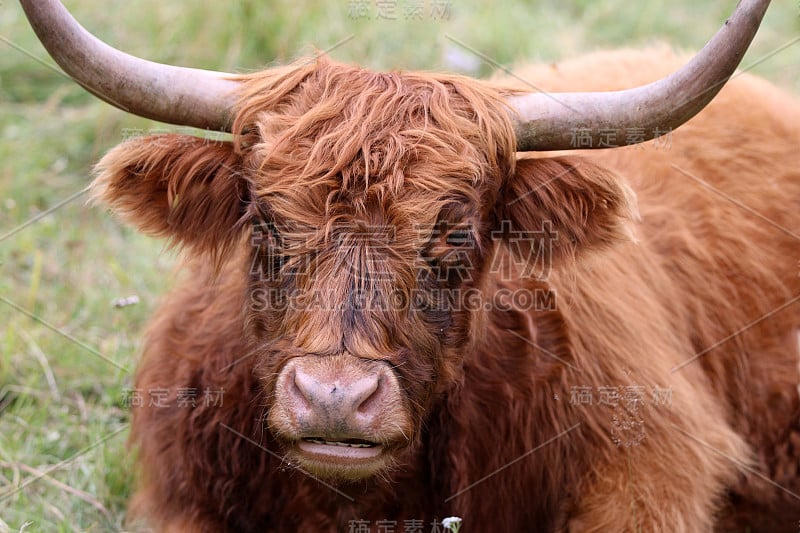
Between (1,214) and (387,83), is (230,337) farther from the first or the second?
(1,214)

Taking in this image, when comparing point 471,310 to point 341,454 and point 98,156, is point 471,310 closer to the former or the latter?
point 341,454

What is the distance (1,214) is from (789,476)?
15.3 ft

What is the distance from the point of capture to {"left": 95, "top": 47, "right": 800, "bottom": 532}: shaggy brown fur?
143 inches

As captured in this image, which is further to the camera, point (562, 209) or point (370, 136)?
point (562, 209)

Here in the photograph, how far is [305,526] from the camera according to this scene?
14.3ft

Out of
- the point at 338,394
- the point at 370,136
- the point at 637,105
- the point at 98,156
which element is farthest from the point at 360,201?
the point at 98,156

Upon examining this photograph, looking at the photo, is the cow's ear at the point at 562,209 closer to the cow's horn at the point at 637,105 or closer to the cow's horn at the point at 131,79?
the cow's horn at the point at 637,105

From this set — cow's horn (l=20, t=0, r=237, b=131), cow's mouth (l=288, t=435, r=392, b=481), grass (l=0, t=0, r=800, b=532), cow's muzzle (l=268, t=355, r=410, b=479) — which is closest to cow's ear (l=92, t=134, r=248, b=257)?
cow's horn (l=20, t=0, r=237, b=131)

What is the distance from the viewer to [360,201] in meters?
3.57

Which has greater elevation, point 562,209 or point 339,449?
point 562,209

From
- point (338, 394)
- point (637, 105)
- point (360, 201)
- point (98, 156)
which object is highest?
point (98, 156)

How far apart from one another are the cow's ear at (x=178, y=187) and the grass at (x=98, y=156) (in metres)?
0.71

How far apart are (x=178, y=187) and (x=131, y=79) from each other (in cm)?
51

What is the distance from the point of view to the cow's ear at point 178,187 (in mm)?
3977
